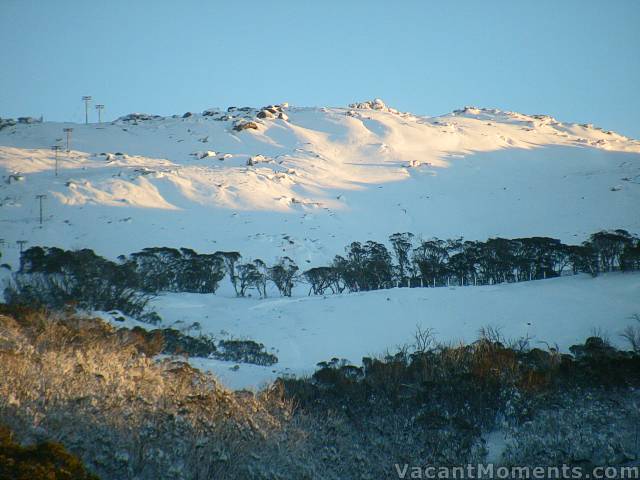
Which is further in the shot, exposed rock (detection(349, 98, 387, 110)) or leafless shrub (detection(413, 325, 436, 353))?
exposed rock (detection(349, 98, 387, 110))

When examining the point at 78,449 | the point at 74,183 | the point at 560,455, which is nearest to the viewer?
the point at 78,449

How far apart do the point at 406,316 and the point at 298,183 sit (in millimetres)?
41333

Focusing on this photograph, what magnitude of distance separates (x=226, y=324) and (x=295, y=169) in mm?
46038

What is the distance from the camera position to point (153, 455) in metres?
6.99

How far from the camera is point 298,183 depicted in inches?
2613

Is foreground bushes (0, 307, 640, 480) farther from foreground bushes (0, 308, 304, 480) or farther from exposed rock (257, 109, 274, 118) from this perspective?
exposed rock (257, 109, 274, 118)

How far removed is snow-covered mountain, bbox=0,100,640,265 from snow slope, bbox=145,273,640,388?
55.3ft

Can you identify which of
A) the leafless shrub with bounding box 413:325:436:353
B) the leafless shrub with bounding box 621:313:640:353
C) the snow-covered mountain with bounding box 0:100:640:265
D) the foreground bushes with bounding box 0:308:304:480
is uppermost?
the snow-covered mountain with bounding box 0:100:640:265

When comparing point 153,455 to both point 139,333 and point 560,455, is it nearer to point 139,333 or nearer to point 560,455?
point 560,455

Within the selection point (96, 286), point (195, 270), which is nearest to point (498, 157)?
point (195, 270)

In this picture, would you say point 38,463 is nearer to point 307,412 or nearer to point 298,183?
point 307,412

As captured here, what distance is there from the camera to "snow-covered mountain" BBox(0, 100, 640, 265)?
165 feet

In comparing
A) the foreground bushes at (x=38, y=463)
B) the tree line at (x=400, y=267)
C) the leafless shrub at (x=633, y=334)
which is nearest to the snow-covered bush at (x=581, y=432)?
the foreground bushes at (x=38, y=463)

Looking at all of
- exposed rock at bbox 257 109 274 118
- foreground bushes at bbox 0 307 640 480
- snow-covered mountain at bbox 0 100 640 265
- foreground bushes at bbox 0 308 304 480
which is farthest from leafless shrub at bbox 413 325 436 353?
exposed rock at bbox 257 109 274 118
